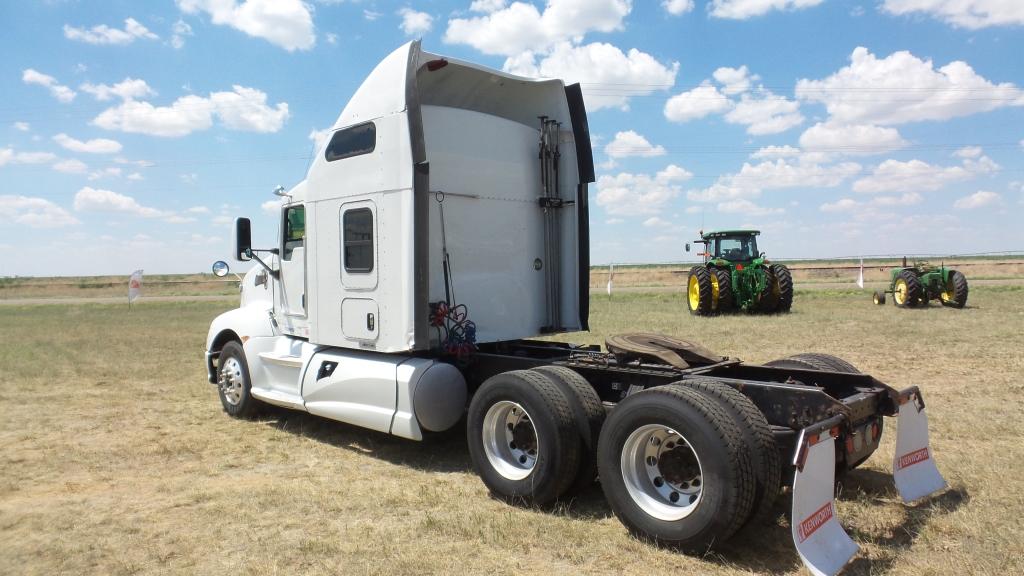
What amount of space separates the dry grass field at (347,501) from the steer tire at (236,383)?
0.16 metres

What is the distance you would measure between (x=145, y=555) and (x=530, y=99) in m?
4.84

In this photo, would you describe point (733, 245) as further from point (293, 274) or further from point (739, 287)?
point (293, 274)

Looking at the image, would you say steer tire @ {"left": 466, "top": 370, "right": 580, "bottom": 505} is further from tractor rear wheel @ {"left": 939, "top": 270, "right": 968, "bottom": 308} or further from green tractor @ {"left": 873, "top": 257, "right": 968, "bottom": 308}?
tractor rear wheel @ {"left": 939, "top": 270, "right": 968, "bottom": 308}

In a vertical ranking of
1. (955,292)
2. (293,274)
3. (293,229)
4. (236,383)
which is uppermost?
(293,229)

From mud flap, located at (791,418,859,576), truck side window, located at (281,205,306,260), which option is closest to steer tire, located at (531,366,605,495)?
mud flap, located at (791,418,859,576)

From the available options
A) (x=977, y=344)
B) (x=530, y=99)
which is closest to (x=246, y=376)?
(x=530, y=99)

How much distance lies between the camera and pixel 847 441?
4.09 meters

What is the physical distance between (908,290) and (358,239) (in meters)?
17.2

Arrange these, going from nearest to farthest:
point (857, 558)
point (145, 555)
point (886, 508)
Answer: point (857, 558)
point (145, 555)
point (886, 508)

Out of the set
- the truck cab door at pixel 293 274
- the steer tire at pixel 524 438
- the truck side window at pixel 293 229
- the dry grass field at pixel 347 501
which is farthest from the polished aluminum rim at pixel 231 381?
the steer tire at pixel 524 438

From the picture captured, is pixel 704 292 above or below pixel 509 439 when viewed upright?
above

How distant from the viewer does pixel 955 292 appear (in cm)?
1841

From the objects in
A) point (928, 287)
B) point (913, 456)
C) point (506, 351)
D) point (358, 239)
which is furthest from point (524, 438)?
point (928, 287)

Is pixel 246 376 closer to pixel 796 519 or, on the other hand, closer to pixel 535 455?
pixel 535 455
